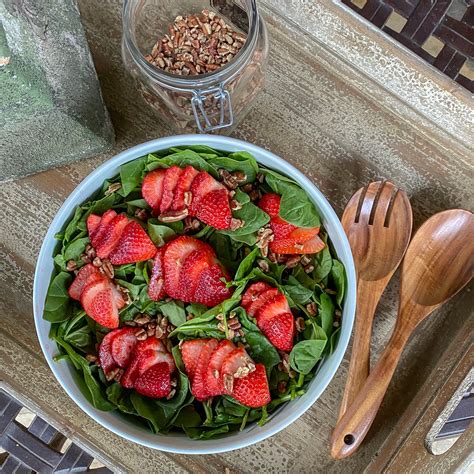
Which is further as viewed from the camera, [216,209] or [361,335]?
[361,335]

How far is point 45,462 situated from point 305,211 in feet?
1.66

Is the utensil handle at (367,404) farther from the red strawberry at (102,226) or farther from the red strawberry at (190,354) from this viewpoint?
the red strawberry at (102,226)

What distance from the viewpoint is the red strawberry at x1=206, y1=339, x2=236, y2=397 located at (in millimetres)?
810

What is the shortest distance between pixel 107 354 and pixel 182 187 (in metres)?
0.21

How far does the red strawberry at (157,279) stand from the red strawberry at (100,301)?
0.04 m

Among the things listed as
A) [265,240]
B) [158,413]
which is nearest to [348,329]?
[265,240]

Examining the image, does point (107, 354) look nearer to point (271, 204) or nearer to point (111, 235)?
point (111, 235)

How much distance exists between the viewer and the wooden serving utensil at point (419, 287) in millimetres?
919

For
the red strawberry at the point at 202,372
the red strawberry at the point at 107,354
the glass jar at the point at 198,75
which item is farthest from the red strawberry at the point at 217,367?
the glass jar at the point at 198,75

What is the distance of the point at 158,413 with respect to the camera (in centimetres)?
84

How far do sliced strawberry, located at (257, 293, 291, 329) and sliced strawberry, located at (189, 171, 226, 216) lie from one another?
0.43 feet

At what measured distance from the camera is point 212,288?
809 millimetres

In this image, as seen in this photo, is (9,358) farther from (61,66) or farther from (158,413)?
(61,66)

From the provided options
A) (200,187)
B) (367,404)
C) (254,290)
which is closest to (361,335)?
(367,404)
